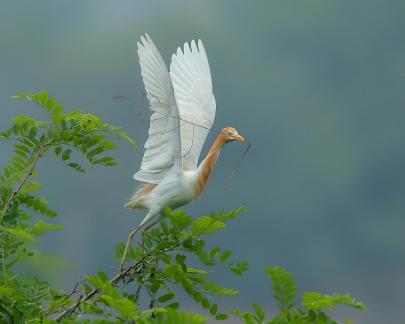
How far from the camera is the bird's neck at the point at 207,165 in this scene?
18.1 ft

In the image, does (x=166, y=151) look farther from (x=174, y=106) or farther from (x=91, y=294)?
(x=91, y=294)

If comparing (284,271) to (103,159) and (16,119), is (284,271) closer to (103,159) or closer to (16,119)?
(103,159)

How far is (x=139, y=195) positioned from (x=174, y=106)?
2.97 ft

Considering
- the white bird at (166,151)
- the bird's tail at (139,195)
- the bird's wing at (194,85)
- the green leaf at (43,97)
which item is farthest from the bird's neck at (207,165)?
the green leaf at (43,97)

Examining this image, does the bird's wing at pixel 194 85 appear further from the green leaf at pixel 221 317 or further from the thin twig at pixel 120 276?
the green leaf at pixel 221 317

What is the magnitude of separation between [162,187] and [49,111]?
1064 mm

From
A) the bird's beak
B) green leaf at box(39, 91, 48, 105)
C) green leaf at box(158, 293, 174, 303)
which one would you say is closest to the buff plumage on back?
the bird's beak

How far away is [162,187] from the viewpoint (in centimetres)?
545

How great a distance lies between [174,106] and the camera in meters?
5.09

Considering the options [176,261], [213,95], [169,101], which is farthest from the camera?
[213,95]

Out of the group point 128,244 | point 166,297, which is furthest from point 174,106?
point 166,297

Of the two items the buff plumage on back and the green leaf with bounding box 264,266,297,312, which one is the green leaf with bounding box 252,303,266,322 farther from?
the buff plumage on back

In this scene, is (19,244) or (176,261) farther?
(19,244)

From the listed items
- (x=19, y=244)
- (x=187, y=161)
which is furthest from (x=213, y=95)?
(x=19, y=244)
